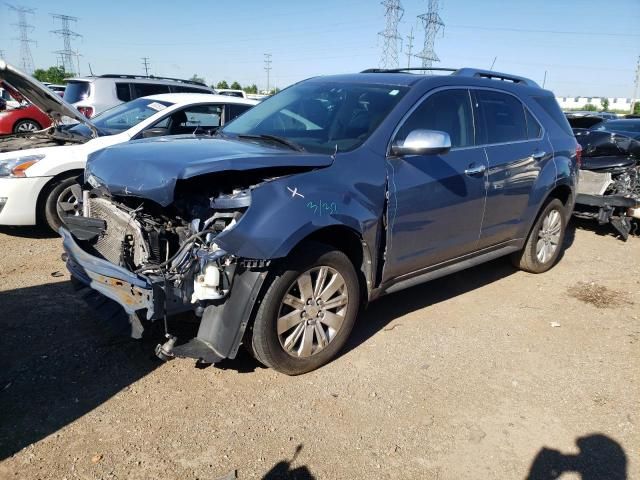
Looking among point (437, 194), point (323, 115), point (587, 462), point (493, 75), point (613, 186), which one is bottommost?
point (587, 462)

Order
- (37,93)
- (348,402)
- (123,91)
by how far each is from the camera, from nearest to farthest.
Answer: (348,402) < (37,93) < (123,91)

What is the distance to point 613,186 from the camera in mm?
7605

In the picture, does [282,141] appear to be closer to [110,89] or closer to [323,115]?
[323,115]

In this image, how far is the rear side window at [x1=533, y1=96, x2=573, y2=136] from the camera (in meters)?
5.30

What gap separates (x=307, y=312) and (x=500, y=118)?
2578mm

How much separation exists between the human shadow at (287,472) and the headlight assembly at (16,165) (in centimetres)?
440

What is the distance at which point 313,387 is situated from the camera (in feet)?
11.0

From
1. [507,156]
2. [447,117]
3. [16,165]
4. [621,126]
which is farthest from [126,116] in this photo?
[621,126]

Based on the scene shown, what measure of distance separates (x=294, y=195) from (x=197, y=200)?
0.58 m

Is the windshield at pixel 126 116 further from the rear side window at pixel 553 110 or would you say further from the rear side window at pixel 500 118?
the rear side window at pixel 553 110

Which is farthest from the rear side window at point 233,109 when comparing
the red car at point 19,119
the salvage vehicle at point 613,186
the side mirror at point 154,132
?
the red car at point 19,119

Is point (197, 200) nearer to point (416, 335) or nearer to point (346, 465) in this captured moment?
point (346, 465)

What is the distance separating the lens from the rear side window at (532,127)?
5004 millimetres

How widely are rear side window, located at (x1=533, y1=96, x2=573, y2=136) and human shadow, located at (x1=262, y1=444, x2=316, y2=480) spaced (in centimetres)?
418
